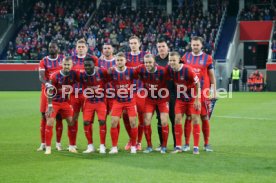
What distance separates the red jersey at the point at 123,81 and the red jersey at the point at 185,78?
27.9 inches

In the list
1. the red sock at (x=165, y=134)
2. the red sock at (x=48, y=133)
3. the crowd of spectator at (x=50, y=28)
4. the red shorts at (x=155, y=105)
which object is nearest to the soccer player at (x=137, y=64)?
the red shorts at (x=155, y=105)

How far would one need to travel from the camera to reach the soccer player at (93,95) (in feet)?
39.7

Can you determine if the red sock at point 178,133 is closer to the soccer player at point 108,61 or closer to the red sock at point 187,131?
the red sock at point 187,131

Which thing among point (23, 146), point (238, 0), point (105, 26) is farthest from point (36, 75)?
point (23, 146)

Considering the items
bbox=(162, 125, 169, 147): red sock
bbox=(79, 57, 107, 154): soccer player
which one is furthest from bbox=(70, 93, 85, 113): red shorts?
bbox=(162, 125, 169, 147): red sock

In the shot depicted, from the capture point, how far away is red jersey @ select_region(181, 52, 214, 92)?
1237cm

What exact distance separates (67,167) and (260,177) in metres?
2.97

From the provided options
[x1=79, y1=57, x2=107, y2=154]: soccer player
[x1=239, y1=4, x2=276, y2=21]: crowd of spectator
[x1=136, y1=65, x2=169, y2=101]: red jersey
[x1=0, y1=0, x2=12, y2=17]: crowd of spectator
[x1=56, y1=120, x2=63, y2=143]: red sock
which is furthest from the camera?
[x1=0, y1=0, x2=12, y2=17]: crowd of spectator

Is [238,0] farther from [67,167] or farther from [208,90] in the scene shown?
[67,167]

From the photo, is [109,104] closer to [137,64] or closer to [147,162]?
[137,64]

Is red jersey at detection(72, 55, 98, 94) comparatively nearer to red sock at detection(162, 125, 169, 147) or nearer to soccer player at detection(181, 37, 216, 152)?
soccer player at detection(181, 37, 216, 152)

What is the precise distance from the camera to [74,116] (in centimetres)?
1262

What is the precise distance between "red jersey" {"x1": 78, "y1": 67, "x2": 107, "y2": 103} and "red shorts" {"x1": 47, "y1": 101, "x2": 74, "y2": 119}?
510mm

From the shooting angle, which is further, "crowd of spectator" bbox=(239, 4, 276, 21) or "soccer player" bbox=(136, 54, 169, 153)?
"crowd of spectator" bbox=(239, 4, 276, 21)
